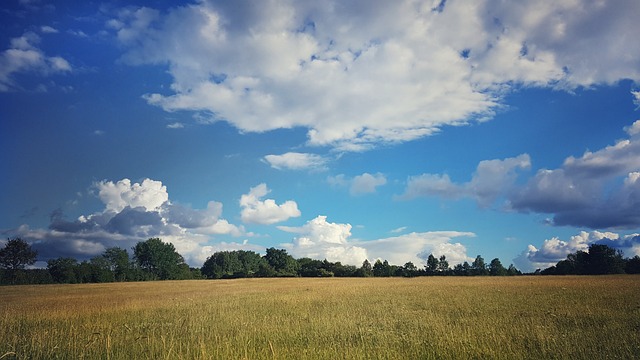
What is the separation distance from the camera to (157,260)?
12350 cm

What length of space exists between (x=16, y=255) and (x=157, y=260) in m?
47.2

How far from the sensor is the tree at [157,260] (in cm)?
11950

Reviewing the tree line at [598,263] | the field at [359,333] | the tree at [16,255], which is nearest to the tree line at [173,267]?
the tree at [16,255]

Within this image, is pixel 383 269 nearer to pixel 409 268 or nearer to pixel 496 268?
pixel 409 268

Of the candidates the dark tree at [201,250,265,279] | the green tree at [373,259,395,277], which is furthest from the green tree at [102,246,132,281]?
the green tree at [373,259,395,277]

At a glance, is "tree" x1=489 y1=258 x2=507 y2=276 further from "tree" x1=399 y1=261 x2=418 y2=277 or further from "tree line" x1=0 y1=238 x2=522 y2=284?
"tree" x1=399 y1=261 x2=418 y2=277

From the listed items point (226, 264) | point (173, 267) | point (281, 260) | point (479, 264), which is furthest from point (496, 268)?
point (173, 267)

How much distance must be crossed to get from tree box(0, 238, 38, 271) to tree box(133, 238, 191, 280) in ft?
135

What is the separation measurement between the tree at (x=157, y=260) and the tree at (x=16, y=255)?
4101cm

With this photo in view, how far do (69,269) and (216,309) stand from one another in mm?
80062

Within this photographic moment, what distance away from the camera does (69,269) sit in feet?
265

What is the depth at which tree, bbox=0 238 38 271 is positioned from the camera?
253 ft

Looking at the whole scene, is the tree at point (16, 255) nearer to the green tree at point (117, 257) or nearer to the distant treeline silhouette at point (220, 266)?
the distant treeline silhouette at point (220, 266)

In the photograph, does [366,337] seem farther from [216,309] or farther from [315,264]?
[315,264]
